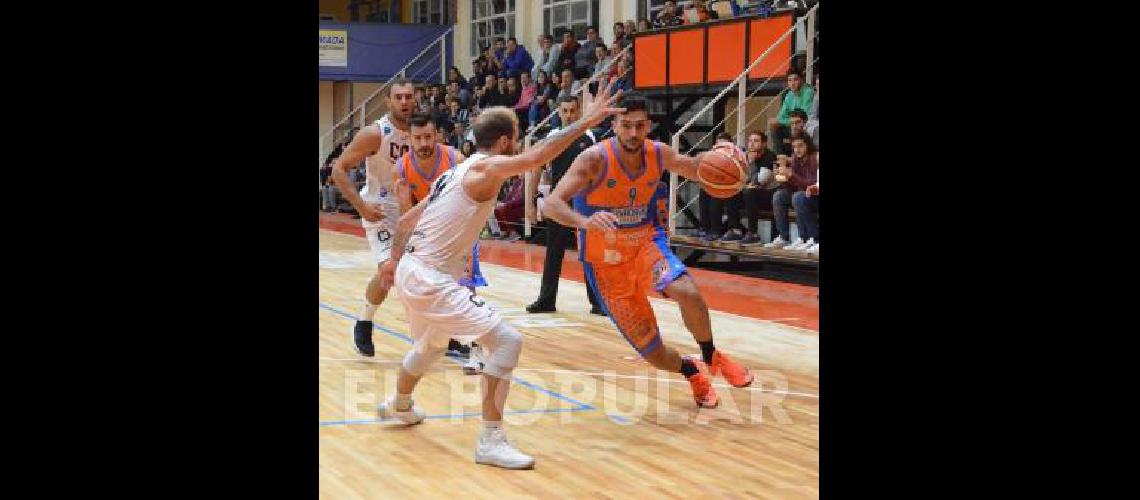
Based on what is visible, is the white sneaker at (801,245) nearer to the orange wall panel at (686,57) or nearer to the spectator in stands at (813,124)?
the spectator in stands at (813,124)

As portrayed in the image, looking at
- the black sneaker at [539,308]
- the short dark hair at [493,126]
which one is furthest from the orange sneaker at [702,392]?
the black sneaker at [539,308]

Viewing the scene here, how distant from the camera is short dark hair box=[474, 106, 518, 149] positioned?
4.88 meters

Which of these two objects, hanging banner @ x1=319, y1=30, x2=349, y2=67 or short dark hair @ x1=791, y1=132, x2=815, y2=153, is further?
hanging banner @ x1=319, y1=30, x2=349, y2=67

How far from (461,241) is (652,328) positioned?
131cm

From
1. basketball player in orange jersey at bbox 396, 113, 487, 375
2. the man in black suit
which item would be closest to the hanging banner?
the man in black suit

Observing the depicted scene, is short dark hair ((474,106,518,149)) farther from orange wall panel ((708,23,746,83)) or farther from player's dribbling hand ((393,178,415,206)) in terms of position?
orange wall panel ((708,23,746,83))

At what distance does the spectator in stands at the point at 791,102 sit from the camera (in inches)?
463

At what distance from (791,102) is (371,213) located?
5.74m

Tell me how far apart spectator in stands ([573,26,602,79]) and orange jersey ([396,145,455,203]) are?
10.3 m

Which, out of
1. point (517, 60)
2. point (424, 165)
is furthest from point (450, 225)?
point (517, 60)

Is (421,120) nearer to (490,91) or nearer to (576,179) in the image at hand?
(576,179)

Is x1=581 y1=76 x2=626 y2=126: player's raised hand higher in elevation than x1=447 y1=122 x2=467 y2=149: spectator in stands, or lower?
lower
